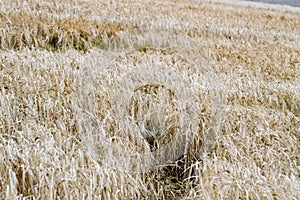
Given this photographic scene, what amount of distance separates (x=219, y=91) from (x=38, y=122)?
98.8 inches

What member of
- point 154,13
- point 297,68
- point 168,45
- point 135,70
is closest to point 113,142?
point 135,70

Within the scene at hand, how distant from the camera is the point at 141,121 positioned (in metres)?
4.21

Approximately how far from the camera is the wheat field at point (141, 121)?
10.2 feet

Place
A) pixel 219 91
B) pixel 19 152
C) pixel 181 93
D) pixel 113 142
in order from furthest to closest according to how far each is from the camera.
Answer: pixel 219 91 → pixel 181 93 → pixel 113 142 → pixel 19 152

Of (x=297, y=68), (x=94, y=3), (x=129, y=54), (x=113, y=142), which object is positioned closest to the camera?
(x=113, y=142)

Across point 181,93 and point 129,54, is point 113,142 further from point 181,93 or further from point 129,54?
point 129,54

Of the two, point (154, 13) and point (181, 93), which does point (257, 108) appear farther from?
point (154, 13)

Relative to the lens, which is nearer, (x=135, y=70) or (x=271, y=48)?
(x=135, y=70)

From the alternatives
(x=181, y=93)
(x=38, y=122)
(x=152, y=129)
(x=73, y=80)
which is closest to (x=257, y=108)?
(x=181, y=93)

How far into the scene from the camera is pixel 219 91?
5.17m

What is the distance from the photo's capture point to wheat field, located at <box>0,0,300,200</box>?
312 cm

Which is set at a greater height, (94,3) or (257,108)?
(94,3)

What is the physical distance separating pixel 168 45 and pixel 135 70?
2.22 metres

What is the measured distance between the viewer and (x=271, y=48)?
912 cm
